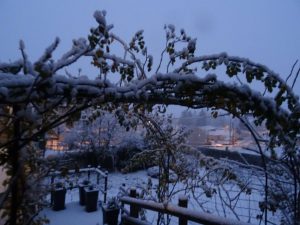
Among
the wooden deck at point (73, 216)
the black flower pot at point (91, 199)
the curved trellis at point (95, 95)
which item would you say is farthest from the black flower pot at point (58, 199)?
the curved trellis at point (95, 95)

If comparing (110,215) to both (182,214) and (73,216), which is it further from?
(182,214)

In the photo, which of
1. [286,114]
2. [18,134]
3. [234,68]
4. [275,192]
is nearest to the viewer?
[18,134]

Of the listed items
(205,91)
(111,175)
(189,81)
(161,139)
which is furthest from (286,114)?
(111,175)

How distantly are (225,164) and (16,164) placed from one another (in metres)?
3.43

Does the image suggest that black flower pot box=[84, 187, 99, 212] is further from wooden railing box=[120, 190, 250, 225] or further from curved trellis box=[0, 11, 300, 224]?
curved trellis box=[0, 11, 300, 224]

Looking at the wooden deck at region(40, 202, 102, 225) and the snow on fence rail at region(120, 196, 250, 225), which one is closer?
the snow on fence rail at region(120, 196, 250, 225)

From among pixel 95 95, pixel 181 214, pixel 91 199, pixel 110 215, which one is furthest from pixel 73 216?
pixel 95 95

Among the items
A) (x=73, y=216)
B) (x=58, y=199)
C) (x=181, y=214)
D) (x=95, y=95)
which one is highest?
(x=95, y=95)

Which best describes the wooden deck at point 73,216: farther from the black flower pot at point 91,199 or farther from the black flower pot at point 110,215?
the black flower pot at point 110,215

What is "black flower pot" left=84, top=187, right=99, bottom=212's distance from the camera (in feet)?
22.3

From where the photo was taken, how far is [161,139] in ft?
13.9

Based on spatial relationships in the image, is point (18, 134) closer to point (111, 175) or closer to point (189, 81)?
point (189, 81)

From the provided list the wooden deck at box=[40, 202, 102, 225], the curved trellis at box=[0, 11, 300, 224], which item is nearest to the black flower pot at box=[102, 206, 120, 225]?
the wooden deck at box=[40, 202, 102, 225]

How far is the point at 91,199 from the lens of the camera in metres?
6.89
